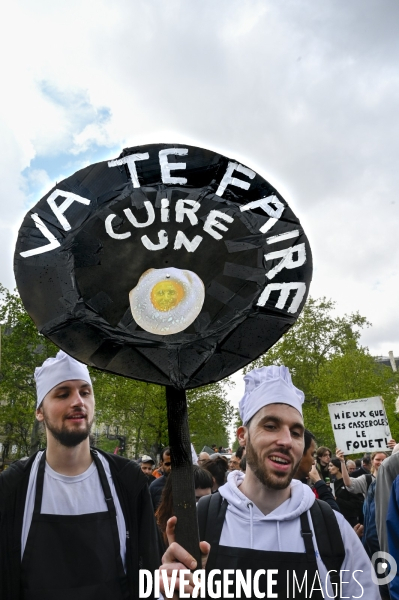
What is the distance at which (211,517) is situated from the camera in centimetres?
246

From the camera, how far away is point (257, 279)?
1.91m

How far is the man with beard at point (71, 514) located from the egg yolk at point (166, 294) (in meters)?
1.12

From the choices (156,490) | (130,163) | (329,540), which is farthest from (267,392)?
(156,490)

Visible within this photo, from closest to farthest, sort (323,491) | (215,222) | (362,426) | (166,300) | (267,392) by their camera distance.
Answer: (166,300) < (215,222) < (267,392) < (323,491) < (362,426)

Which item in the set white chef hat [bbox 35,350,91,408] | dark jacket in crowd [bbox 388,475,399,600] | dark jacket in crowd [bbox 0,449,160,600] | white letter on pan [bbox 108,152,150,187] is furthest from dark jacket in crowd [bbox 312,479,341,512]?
white letter on pan [bbox 108,152,150,187]

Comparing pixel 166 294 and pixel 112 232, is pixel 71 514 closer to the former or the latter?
pixel 166 294

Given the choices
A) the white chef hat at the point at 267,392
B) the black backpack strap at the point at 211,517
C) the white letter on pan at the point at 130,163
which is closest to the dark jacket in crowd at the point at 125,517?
the black backpack strap at the point at 211,517

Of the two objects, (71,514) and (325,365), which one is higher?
(325,365)

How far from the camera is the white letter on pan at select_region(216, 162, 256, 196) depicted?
201cm

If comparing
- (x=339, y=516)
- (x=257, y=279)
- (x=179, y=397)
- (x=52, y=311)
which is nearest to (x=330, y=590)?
(x=339, y=516)

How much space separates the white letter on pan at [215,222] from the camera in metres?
1.95

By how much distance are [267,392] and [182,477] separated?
111 cm

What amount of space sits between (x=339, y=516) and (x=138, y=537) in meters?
0.99

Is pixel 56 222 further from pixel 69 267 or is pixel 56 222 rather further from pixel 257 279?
pixel 257 279
